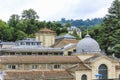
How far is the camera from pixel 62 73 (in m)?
55.4

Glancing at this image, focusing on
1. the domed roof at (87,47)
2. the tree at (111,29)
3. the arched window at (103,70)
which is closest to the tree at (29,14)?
the tree at (111,29)

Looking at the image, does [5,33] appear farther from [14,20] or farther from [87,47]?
[87,47]

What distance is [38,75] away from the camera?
53.5m

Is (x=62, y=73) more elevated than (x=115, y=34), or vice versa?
(x=115, y=34)

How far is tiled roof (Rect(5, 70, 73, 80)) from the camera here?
5275 centimetres

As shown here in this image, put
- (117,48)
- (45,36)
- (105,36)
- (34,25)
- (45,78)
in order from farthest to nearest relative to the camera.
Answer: (34,25)
(45,36)
(105,36)
(117,48)
(45,78)

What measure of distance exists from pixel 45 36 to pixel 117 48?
2511 cm

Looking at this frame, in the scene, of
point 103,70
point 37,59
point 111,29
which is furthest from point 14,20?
point 103,70

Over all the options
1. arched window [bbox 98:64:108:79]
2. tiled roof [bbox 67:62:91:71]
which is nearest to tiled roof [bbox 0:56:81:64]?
tiled roof [bbox 67:62:91:71]

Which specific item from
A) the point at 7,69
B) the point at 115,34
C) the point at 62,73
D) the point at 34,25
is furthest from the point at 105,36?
the point at 34,25

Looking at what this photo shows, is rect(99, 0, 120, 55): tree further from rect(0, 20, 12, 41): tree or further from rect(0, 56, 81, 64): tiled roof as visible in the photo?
rect(0, 20, 12, 41): tree

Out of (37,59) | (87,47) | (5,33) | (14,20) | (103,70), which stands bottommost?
(103,70)

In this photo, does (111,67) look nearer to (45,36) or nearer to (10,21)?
(45,36)

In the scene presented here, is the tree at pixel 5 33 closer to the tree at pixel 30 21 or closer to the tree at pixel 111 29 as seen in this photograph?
the tree at pixel 30 21
